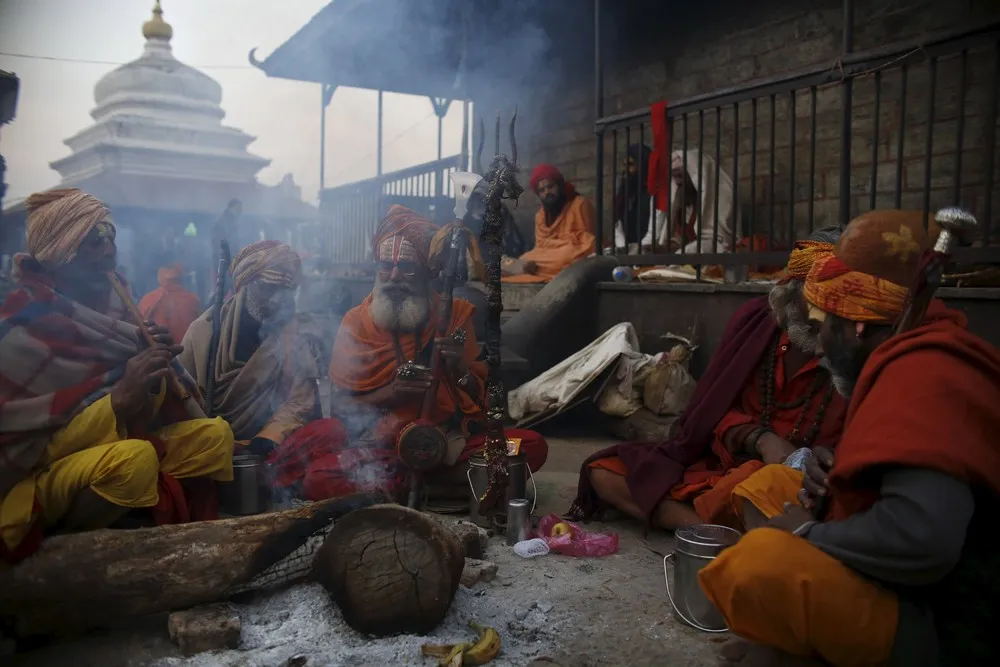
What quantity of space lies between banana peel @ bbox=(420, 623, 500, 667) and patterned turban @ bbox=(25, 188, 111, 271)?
216 centimetres

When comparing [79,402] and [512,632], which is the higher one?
[79,402]

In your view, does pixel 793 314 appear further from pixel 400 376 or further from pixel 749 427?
pixel 400 376

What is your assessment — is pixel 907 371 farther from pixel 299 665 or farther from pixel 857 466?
pixel 299 665

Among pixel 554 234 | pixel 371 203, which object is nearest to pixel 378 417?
pixel 554 234

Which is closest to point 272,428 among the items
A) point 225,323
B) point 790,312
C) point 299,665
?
point 225,323

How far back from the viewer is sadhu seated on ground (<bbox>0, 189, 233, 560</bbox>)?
2.84 m

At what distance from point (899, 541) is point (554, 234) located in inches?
314

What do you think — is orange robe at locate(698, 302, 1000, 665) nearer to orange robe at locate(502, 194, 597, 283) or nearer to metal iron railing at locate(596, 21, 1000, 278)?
metal iron railing at locate(596, 21, 1000, 278)

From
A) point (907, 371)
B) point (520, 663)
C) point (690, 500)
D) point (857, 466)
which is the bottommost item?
point (520, 663)

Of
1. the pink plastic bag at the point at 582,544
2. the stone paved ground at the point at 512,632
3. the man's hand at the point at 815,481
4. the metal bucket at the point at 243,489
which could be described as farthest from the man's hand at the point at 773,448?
the metal bucket at the point at 243,489

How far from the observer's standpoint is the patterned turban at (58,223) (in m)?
3.16

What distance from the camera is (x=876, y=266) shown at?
227 cm

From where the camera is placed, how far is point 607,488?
13.8ft

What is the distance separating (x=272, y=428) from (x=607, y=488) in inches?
77.8
